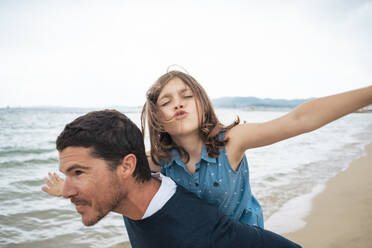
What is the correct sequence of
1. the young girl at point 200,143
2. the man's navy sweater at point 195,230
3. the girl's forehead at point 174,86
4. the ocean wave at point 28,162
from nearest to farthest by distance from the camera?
the man's navy sweater at point 195,230 → the young girl at point 200,143 → the girl's forehead at point 174,86 → the ocean wave at point 28,162

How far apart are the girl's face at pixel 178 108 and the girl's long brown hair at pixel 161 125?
0.05 metres

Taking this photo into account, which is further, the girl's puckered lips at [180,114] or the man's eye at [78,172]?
the girl's puckered lips at [180,114]

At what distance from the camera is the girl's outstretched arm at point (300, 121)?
181cm

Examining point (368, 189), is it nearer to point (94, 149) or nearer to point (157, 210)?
point (157, 210)

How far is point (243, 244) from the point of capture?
171 centimetres

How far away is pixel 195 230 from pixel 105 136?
0.81 meters

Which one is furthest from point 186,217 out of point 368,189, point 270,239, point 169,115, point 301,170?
point 301,170

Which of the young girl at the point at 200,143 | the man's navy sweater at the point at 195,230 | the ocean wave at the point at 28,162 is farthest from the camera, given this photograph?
the ocean wave at the point at 28,162

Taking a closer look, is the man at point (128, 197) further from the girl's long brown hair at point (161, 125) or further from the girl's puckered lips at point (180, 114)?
the girl's long brown hair at point (161, 125)

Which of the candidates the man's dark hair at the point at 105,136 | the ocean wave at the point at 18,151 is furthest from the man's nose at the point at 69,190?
the ocean wave at the point at 18,151

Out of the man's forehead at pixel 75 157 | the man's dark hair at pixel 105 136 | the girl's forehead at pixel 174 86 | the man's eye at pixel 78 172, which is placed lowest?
the man's eye at pixel 78 172

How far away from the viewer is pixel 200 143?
8.73ft

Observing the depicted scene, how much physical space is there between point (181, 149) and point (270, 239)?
47.9 inches

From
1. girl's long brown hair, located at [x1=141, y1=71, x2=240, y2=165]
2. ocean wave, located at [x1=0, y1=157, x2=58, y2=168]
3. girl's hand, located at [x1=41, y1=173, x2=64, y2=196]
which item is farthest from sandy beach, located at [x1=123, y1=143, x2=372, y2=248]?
ocean wave, located at [x1=0, y1=157, x2=58, y2=168]
